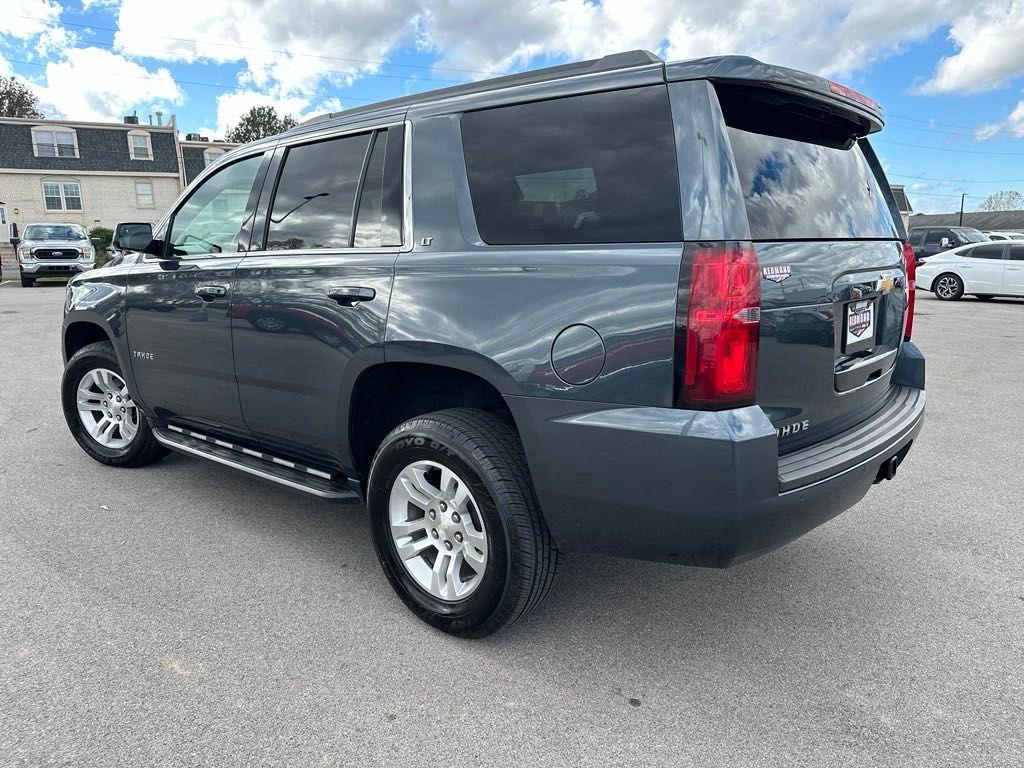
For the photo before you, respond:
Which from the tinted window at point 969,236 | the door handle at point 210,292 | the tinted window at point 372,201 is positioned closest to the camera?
the tinted window at point 372,201

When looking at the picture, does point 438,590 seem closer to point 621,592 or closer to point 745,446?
point 621,592

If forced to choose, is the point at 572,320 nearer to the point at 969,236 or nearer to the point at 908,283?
the point at 908,283

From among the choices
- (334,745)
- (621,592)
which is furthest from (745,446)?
(334,745)

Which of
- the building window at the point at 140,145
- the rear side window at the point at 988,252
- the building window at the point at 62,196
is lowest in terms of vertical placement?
the rear side window at the point at 988,252

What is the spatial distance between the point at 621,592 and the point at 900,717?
3.63ft

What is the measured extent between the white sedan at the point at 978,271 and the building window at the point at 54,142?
39015mm

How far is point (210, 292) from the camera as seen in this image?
351cm

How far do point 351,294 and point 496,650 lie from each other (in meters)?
1.45

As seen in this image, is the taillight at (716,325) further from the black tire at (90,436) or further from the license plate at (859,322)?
the black tire at (90,436)

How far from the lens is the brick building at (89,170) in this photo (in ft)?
120

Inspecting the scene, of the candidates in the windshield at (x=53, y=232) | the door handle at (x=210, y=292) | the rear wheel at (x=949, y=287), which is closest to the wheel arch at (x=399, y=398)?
the door handle at (x=210, y=292)

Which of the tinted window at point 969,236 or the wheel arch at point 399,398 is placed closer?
the wheel arch at point 399,398

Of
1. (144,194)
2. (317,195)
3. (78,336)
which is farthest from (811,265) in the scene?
(144,194)

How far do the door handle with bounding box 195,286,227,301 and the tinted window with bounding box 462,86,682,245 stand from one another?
145cm
